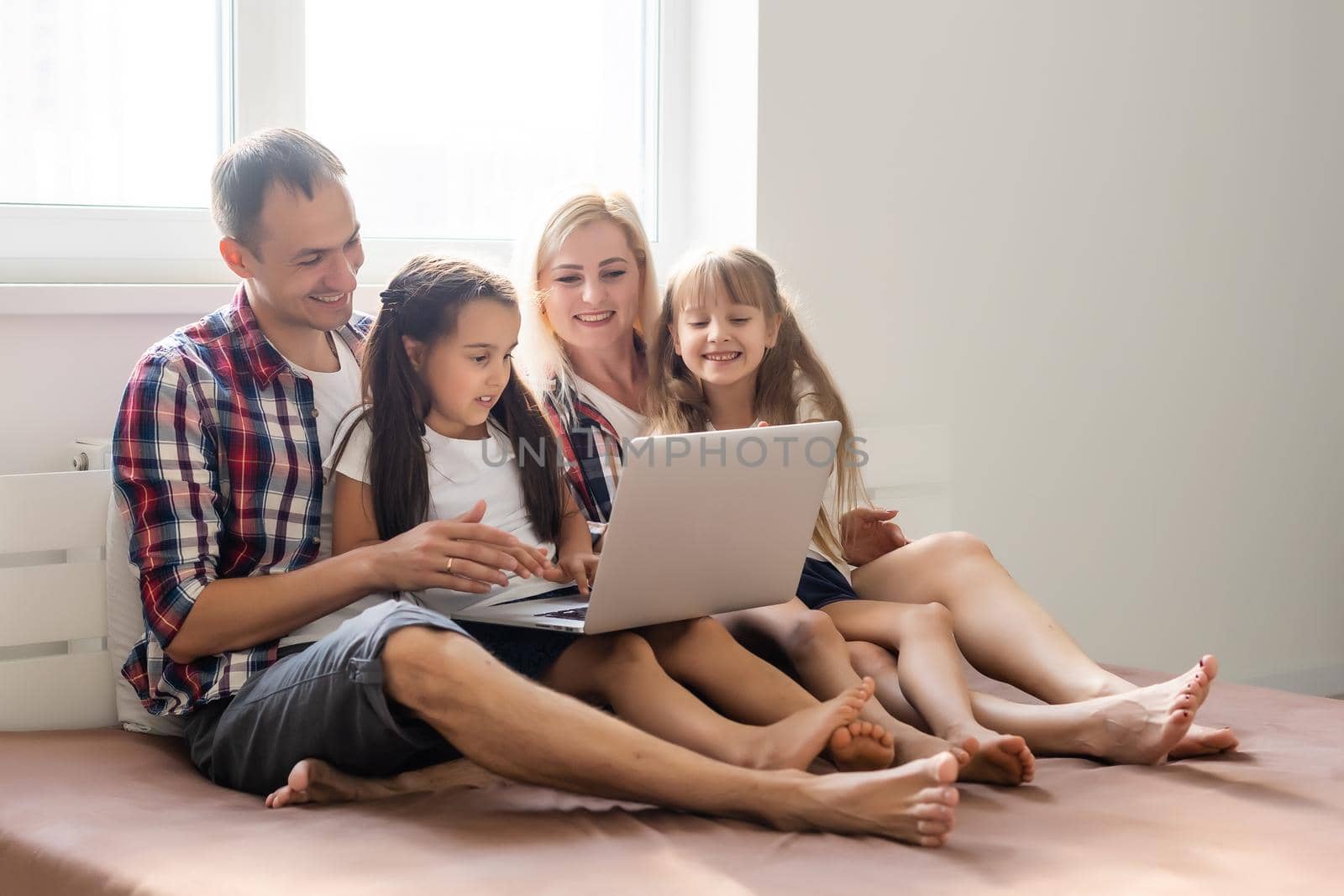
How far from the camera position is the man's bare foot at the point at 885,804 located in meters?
1.28

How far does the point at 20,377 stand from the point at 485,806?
3.23 feet

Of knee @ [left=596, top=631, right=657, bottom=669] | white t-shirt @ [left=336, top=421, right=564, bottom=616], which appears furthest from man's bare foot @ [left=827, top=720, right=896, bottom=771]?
white t-shirt @ [left=336, top=421, right=564, bottom=616]

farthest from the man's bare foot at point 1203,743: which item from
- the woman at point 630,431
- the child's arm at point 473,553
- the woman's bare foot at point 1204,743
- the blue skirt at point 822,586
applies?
the child's arm at point 473,553

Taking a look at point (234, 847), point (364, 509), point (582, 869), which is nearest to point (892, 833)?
point (582, 869)

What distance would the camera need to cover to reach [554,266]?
2105 mm

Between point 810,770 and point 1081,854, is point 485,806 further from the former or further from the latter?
point 1081,854

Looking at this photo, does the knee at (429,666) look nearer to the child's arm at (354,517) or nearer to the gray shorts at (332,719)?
the gray shorts at (332,719)

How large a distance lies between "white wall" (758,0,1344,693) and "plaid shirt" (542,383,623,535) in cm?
63

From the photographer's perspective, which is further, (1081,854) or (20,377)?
(20,377)

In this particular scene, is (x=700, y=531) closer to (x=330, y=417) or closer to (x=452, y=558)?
(x=452, y=558)

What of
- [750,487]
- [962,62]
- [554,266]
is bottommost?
[750,487]

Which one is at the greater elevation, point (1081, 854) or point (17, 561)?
point (17, 561)

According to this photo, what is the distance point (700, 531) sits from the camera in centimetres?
153

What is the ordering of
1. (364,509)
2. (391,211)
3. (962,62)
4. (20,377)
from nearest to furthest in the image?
(364,509), (20,377), (391,211), (962,62)
